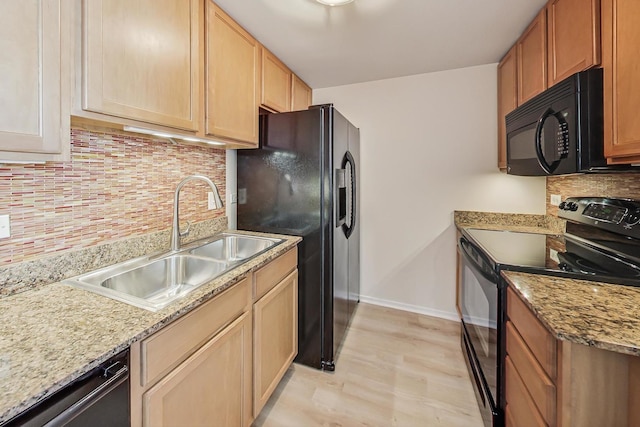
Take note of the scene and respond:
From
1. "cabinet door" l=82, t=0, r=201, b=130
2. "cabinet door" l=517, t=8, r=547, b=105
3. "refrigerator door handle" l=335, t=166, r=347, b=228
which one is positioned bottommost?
"refrigerator door handle" l=335, t=166, r=347, b=228

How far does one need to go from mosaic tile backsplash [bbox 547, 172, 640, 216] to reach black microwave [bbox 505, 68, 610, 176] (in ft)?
1.57

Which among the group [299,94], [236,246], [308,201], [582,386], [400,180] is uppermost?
[299,94]

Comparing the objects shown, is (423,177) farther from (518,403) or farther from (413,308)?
(518,403)

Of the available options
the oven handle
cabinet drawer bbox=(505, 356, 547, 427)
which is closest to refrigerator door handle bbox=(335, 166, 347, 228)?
the oven handle

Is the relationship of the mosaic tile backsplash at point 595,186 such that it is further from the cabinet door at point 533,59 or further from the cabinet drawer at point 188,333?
the cabinet drawer at point 188,333

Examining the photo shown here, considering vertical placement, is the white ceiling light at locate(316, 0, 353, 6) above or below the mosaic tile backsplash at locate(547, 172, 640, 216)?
above

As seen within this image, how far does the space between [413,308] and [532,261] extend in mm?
1616

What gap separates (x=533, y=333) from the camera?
3.19 ft

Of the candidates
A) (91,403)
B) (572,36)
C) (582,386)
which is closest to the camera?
(91,403)

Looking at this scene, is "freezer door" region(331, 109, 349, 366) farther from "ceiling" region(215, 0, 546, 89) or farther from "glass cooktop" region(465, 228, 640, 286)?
"glass cooktop" region(465, 228, 640, 286)

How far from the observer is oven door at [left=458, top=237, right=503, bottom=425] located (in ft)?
4.23

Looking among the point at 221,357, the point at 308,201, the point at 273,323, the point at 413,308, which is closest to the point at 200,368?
the point at 221,357

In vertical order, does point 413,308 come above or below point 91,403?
below

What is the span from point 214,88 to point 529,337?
1.81 m
